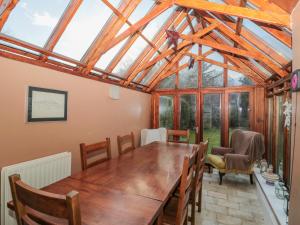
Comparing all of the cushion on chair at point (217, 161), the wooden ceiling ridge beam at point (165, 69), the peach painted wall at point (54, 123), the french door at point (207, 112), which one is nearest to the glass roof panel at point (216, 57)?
the wooden ceiling ridge beam at point (165, 69)

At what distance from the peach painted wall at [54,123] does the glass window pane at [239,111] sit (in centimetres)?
257

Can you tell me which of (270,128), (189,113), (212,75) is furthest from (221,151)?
(212,75)

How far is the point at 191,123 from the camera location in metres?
4.89

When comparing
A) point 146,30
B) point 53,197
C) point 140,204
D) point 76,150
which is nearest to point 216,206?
point 140,204

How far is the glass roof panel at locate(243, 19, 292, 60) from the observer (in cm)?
244

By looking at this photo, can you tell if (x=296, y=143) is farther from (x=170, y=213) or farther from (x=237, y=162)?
(x=237, y=162)

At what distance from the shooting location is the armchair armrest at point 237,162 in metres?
3.37

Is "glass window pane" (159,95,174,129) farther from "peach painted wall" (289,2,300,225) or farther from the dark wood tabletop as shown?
"peach painted wall" (289,2,300,225)

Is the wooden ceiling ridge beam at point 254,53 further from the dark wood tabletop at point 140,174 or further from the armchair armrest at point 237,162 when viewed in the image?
the dark wood tabletop at point 140,174

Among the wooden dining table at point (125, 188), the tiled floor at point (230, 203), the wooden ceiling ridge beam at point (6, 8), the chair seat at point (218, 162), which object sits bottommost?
the tiled floor at point (230, 203)

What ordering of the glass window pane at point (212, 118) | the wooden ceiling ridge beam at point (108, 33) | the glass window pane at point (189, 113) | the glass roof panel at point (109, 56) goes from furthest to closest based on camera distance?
the glass window pane at point (189, 113) < the glass window pane at point (212, 118) < the glass roof panel at point (109, 56) < the wooden ceiling ridge beam at point (108, 33)

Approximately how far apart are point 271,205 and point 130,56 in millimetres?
3391

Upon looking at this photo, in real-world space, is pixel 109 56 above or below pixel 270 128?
above

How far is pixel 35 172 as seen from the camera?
207 cm
